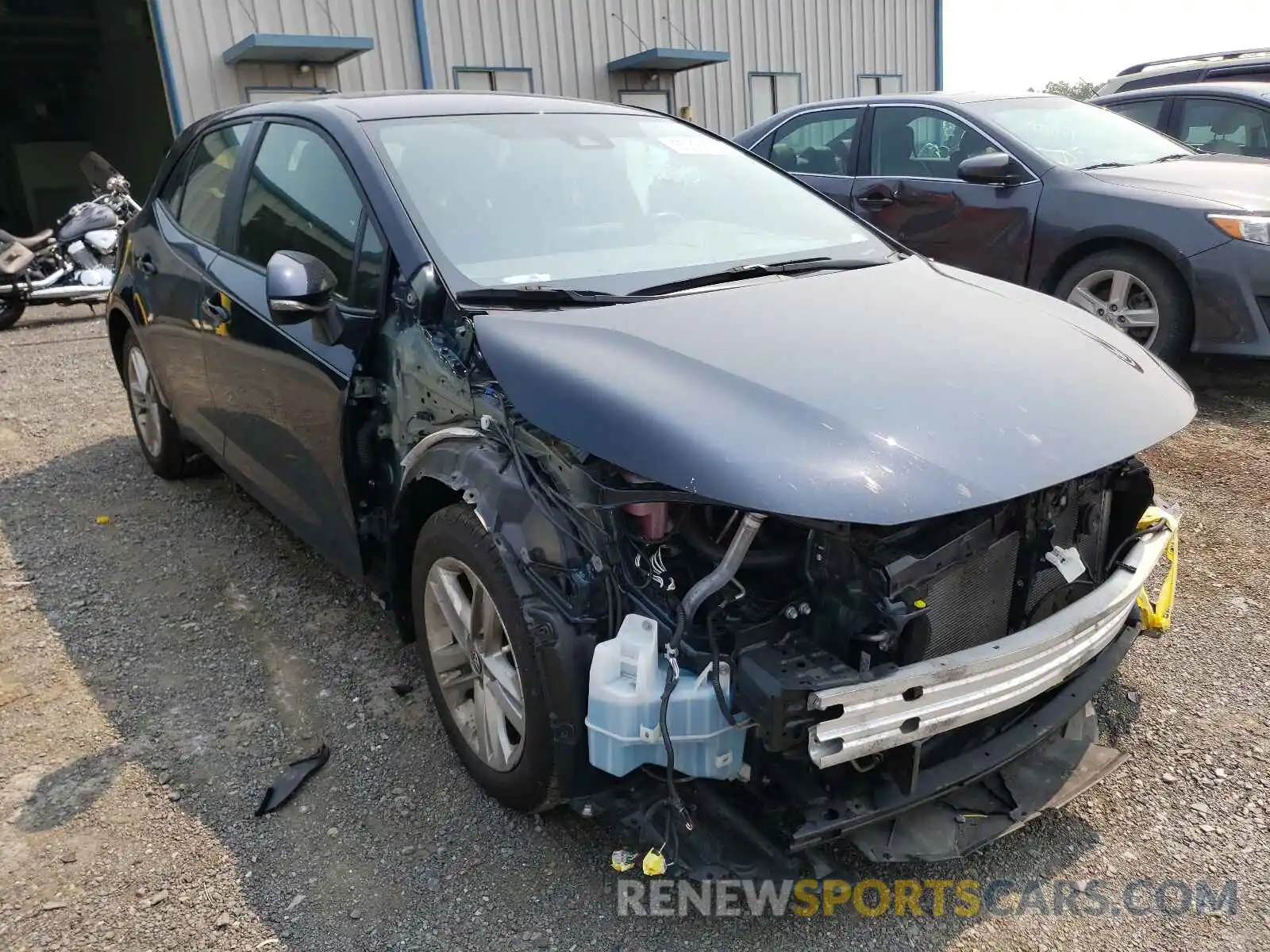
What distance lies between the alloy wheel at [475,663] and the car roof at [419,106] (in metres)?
1.50

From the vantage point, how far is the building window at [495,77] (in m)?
13.4

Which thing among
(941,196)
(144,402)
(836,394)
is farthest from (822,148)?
(836,394)

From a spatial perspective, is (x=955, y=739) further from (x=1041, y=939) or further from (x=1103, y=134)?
(x=1103, y=134)

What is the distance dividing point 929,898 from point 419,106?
272 cm

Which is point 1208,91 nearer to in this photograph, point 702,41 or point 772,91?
point 702,41

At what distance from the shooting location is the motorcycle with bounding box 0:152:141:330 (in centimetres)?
896

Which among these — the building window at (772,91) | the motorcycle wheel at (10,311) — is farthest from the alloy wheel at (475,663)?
the building window at (772,91)

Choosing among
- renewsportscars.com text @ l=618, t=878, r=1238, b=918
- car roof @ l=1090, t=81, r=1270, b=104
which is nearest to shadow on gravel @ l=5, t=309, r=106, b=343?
renewsportscars.com text @ l=618, t=878, r=1238, b=918

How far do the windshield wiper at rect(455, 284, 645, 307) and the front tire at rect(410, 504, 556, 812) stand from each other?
0.54 metres

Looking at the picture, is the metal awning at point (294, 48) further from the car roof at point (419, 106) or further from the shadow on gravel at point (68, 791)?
the shadow on gravel at point (68, 791)

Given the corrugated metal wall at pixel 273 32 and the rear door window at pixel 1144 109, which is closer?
the rear door window at pixel 1144 109

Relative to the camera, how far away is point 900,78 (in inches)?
725

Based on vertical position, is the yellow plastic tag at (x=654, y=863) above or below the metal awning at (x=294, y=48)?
below

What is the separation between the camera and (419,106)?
3201 millimetres
